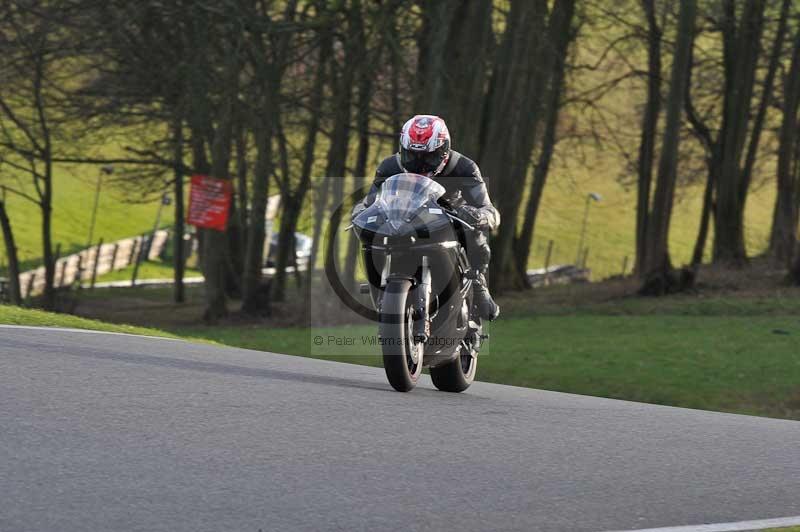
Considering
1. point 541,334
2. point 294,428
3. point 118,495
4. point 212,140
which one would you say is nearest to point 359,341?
point 541,334

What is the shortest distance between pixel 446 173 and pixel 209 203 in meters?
21.2

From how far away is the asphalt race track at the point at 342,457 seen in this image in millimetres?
6137

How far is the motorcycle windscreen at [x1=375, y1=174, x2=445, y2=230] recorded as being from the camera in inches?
387

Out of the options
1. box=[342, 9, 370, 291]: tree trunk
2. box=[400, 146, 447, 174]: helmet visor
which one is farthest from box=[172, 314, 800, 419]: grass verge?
box=[400, 146, 447, 174]: helmet visor

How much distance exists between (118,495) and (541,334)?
19156mm

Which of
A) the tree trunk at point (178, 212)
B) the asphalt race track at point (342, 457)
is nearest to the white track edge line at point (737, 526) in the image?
the asphalt race track at point (342, 457)

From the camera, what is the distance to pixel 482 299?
10.9 m

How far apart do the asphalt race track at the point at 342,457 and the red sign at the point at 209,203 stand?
19.9 m

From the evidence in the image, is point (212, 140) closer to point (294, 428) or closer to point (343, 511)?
point (294, 428)

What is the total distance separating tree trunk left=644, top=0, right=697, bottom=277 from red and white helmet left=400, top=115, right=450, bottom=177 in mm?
19798

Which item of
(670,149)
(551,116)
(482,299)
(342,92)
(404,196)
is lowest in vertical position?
(482,299)

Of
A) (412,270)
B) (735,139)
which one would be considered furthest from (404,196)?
(735,139)

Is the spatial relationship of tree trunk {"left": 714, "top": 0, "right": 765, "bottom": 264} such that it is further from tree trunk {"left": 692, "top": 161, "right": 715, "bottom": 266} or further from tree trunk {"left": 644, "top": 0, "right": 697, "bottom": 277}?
tree trunk {"left": 692, "top": 161, "right": 715, "bottom": 266}

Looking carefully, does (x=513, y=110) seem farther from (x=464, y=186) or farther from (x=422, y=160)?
(x=422, y=160)
